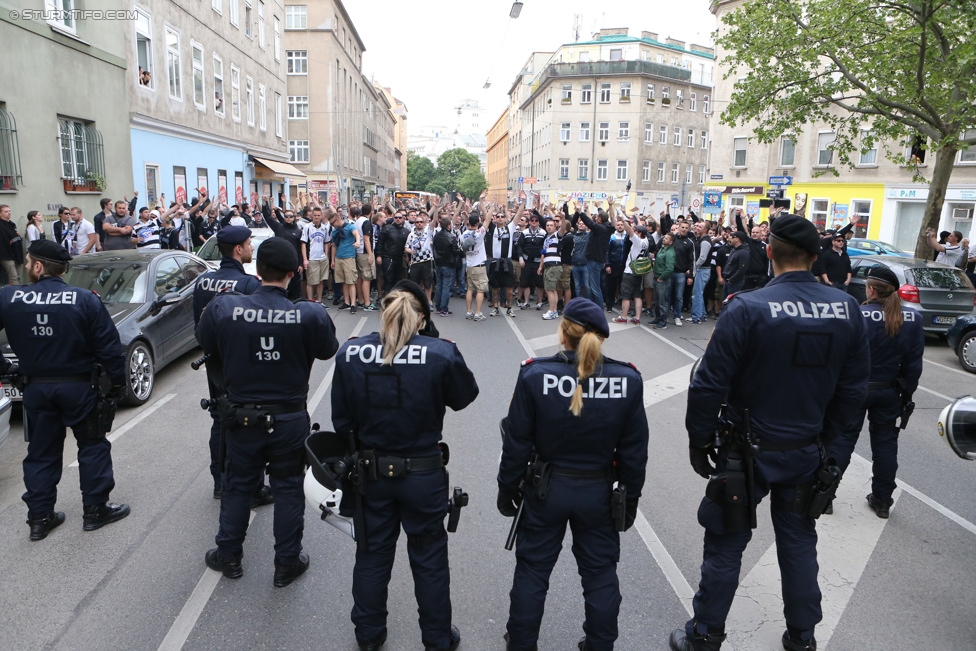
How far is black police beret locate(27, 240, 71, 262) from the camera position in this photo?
15.0 feet

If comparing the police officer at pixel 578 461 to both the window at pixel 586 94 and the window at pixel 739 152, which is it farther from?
the window at pixel 586 94

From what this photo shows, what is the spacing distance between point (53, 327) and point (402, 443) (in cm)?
279

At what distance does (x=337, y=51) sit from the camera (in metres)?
50.1

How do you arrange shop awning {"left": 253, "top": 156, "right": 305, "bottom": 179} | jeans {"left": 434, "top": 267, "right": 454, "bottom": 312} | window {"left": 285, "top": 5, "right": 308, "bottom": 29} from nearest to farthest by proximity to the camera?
jeans {"left": 434, "top": 267, "right": 454, "bottom": 312} < shop awning {"left": 253, "top": 156, "right": 305, "bottom": 179} < window {"left": 285, "top": 5, "right": 308, "bottom": 29}

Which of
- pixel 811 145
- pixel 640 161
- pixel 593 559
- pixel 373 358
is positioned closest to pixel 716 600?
pixel 593 559

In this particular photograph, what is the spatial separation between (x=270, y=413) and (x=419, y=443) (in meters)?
1.11

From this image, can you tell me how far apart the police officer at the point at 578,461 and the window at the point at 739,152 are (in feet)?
133

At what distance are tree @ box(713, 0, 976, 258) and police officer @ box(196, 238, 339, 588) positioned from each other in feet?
42.9

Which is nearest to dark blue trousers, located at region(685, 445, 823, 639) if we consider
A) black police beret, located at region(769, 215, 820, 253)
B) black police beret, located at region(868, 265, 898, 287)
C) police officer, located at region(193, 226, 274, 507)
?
black police beret, located at region(769, 215, 820, 253)

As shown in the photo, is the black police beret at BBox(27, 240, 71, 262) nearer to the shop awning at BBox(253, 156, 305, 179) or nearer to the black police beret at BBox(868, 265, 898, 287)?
the black police beret at BBox(868, 265, 898, 287)

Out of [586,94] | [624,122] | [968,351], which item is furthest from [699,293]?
[586,94]

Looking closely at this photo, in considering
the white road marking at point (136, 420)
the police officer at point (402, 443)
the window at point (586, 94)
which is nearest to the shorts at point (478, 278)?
the white road marking at point (136, 420)

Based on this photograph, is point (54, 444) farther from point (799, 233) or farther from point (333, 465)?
point (799, 233)

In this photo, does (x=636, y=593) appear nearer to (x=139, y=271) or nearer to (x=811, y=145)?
(x=139, y=271)
